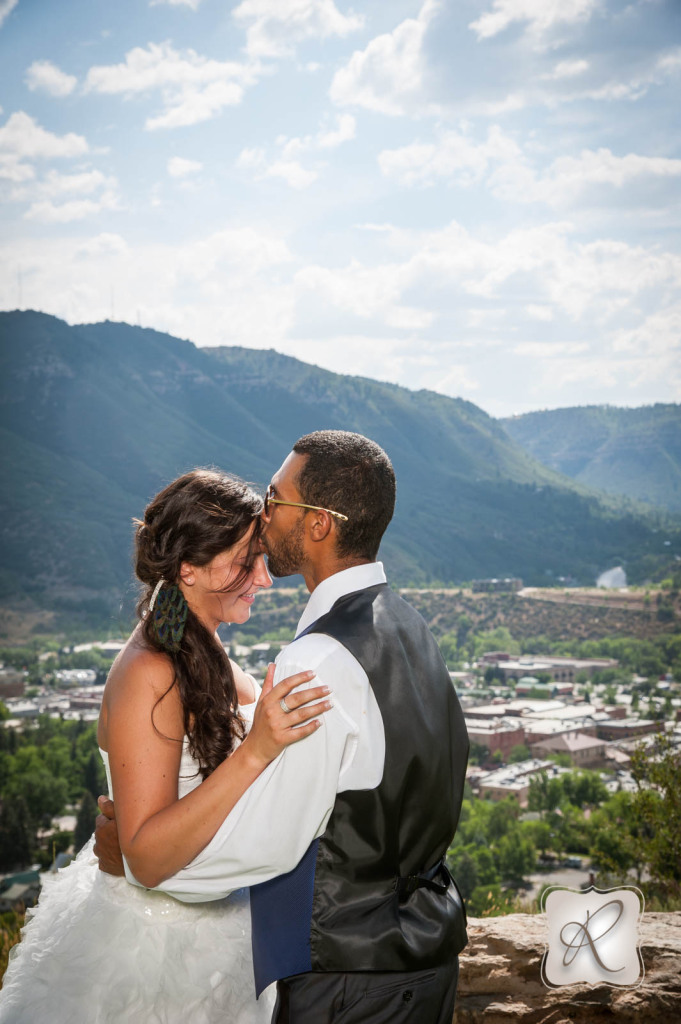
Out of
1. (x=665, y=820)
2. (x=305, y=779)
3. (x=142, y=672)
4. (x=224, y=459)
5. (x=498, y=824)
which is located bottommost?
(x=498, y=824)

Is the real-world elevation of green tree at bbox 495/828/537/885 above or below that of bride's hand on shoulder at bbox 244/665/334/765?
below

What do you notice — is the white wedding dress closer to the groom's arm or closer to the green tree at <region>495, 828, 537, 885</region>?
the groom's arm

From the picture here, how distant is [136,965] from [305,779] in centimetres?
78

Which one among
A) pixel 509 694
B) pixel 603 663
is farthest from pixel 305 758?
pixel 603 663

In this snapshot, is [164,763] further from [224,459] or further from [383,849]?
[224,459]

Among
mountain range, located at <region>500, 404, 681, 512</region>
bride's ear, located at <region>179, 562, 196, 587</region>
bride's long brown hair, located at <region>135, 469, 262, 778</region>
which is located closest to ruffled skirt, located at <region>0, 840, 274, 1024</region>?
bride's long brown hair, located at <region>135, 469, 262, 778</region>

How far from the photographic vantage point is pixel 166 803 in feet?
5.94

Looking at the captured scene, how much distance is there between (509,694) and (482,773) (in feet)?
67.8

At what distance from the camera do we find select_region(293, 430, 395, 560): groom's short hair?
70.7 inches

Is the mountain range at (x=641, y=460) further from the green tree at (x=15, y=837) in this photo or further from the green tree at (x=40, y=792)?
the green tree at (x=15, y=837)

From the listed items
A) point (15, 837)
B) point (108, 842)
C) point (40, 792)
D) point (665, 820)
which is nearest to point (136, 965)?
point (108, 842)

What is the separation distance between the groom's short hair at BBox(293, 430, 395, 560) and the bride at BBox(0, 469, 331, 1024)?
35 cm

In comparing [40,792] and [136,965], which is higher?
[136,965]

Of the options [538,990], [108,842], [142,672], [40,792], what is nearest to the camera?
Result: [142,672]
